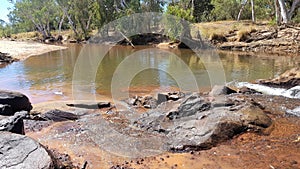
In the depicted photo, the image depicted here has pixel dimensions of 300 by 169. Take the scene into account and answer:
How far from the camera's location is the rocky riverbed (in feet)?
16.9

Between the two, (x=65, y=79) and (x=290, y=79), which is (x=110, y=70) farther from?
(x=290, y=79)

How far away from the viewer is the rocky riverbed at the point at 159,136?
16.9 ft

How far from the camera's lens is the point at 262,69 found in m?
18.2

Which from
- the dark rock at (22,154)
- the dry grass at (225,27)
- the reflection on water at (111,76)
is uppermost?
the dry grass at (225,27)

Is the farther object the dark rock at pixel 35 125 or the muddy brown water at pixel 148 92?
the dark rock at pixel 35 125

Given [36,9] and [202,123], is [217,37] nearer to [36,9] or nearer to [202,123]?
[202,123]

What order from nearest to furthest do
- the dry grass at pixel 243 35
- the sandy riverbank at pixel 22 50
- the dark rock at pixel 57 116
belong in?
the dark rock at pixel 57 116 → the sandy riverbank at pixel 22 50 → the dry grass at pixel 243 35

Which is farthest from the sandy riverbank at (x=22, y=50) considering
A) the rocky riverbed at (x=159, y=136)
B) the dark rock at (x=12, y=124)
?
the dark rock at (x=12, y=124)

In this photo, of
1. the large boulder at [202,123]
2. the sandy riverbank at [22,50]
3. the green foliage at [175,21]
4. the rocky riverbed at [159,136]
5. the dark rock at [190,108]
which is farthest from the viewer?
the green foliage at [175,21]

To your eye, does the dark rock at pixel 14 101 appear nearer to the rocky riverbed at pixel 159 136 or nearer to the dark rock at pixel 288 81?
the rocky riverbed at pixel 159 136

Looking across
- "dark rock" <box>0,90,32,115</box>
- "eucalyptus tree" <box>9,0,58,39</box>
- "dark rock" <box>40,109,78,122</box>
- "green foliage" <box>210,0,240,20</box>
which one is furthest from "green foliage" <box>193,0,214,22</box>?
"dark rock" <box>40,109,78,122</box>

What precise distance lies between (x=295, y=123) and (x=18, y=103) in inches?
304

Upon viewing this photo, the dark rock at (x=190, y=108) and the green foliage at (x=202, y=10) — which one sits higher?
the green foliage at (x=202, y=10)

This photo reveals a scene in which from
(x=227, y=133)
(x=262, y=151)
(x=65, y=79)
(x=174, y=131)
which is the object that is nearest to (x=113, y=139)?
(x=174, y=131)
